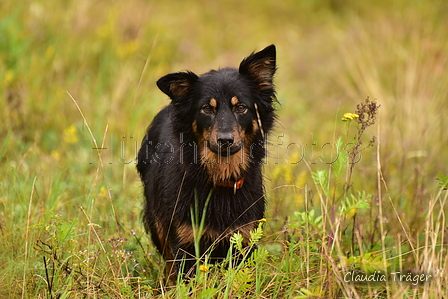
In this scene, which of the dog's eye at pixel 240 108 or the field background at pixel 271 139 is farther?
the dog's eye at pixel 240 108

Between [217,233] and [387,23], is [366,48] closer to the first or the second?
[387,23]

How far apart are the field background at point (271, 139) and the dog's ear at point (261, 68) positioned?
1.65 feet

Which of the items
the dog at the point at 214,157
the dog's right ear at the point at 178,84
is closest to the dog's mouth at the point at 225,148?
the dog at the point at 214,157

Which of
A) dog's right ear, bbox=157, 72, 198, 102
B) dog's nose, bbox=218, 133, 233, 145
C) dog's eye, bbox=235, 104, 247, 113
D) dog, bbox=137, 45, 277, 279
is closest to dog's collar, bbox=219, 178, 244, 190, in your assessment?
dog, bbox=137, 45, 277, 279

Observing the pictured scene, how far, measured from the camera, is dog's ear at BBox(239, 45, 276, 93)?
3617 mm

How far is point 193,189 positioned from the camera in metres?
3.54

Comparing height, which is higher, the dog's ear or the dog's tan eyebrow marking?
the dog's ear

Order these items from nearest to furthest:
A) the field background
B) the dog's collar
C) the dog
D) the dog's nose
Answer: the field background, the dog's nose, the dog, the dog's collar

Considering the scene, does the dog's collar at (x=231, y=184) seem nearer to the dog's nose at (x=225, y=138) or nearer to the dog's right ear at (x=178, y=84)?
the dog's nose at (x=225, y=138)

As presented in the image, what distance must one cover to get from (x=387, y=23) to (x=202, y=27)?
12.8 feet

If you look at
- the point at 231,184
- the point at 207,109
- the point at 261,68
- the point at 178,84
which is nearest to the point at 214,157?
the point at 231,184

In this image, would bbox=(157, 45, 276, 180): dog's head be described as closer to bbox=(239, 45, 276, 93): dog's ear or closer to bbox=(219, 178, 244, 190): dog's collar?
bbox=(239, 45, 276, 93): dog's ear

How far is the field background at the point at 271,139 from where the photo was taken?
3010 mm

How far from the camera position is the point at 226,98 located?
3566mm
